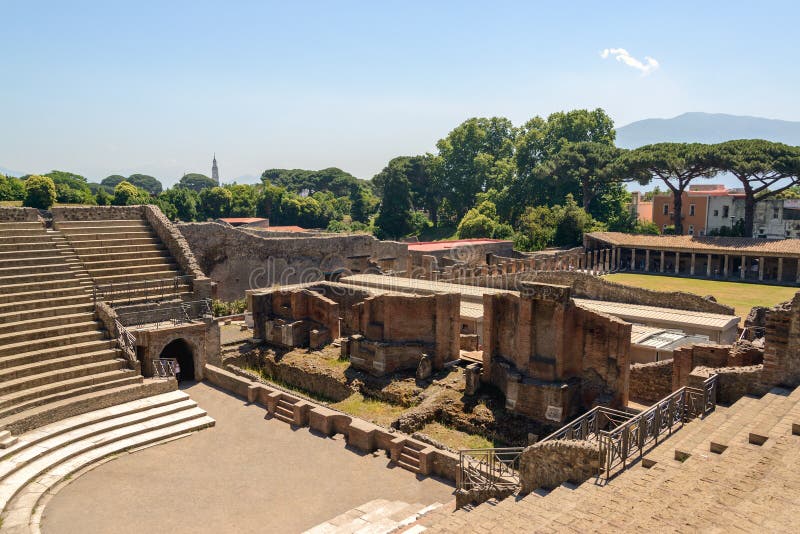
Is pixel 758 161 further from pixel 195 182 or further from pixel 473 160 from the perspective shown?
pixel 195 182

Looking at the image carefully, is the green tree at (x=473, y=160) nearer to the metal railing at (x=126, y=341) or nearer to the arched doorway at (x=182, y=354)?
the arched doorway at (x=182, y=354)

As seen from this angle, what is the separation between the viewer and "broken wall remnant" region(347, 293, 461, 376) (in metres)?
20.7

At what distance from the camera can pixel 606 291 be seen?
105ft

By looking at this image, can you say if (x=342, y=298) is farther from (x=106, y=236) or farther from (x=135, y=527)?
(x=135, y=527)

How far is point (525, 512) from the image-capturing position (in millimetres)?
9422

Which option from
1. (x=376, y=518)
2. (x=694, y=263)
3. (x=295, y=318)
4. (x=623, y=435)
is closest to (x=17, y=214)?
(x=295, y=318)

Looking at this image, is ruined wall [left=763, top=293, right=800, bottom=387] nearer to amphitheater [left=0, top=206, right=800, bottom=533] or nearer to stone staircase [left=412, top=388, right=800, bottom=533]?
amphitheater [left=0, top=206, right=800, bottom=533]

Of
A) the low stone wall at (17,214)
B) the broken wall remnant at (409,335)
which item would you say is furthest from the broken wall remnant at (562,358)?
the low stone wall at (17,214)

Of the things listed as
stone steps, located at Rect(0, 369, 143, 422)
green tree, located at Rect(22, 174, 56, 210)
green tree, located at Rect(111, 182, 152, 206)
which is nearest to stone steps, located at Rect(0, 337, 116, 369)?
stone steps, located at Rect(0, 369, 143, 422)

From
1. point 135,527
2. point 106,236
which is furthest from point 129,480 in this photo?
point 106,236

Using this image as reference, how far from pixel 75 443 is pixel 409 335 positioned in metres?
11.3

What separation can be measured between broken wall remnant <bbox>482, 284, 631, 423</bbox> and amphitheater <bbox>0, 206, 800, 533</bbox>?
0.06 m

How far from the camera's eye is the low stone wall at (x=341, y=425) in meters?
13.4

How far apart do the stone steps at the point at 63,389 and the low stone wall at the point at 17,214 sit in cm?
945
